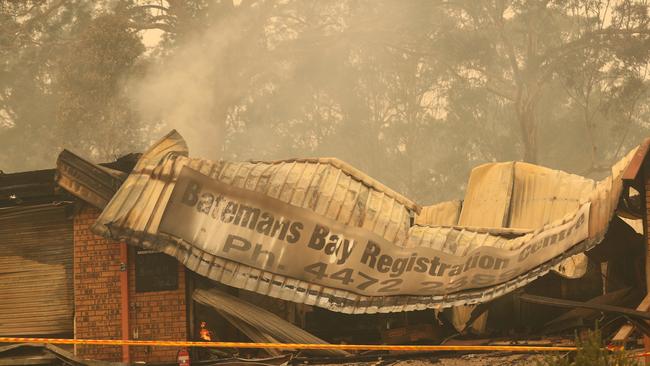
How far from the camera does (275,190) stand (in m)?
14.0

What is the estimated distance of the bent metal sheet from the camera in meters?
13.0

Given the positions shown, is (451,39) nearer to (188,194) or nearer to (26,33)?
(26,33)

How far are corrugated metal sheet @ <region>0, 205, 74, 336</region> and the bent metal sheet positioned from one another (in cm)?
211

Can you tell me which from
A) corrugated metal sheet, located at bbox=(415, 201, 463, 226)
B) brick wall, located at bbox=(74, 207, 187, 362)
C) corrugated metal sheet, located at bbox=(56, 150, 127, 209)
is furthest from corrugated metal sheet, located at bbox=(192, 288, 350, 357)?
corrugated metal sheet, located at bbox=(415, 201, 463, 226)

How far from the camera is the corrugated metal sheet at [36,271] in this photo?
→ 584 inches

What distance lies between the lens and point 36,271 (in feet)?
49.2

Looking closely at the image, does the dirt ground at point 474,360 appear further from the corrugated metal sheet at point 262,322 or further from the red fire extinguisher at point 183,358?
the red fire extinguisher at point 183,358

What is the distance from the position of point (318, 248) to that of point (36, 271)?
4.52 meters

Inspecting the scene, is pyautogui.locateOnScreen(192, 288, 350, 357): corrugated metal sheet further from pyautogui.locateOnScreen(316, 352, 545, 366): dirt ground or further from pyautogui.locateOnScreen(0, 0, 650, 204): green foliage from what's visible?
pyautogui.locateOnScreen(0, 0, 650, 204): green foliage

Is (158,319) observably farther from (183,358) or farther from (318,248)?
(318,248)

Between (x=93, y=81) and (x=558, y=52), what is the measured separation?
19.4 m

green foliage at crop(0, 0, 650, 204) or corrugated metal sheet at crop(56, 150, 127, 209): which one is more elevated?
green foliage at crop(0, 0, 650, 204)

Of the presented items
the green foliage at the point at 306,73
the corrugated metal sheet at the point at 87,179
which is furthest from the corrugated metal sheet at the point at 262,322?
the green foliage at the point at 306,73

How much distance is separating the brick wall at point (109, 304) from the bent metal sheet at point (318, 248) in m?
1.00
